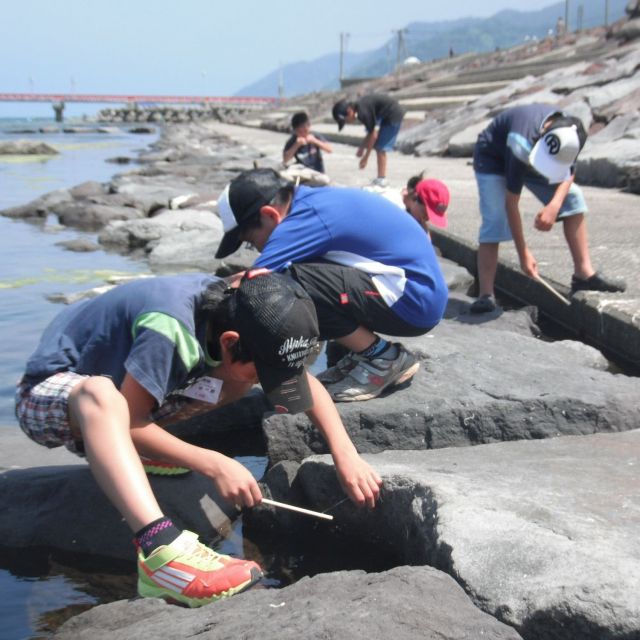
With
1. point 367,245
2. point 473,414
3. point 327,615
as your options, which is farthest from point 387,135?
point 327,615

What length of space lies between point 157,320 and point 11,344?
2.87 metres

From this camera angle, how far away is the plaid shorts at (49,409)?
254 centimetres

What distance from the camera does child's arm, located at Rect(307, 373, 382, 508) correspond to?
255cm

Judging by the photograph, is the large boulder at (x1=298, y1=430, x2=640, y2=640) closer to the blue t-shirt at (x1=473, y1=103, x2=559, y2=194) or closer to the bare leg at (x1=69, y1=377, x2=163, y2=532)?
the bare leg at (x1=69, y1=377, x2=163, y2=532)

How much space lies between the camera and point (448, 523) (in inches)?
86.5

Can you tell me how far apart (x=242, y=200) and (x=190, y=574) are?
4.68ft

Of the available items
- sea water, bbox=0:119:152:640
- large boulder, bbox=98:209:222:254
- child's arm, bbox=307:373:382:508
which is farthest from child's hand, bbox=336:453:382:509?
large boulder, bbox=98:209:222:254

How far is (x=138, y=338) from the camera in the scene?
2422 millimetres

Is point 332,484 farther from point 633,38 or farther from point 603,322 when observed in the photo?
point 633,38

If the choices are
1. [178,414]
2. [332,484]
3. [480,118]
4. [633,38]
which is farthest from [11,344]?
[633,38]

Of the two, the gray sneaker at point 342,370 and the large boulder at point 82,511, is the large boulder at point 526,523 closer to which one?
the large boulder at point 82,511

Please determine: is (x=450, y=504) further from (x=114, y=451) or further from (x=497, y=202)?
(x=497, y=202)

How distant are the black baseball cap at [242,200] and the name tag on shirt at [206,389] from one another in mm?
678

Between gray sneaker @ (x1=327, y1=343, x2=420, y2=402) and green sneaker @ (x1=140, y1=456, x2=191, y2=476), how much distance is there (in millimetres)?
649
